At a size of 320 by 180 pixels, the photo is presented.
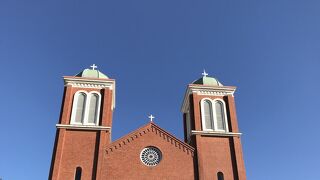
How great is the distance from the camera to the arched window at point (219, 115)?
25752 mm

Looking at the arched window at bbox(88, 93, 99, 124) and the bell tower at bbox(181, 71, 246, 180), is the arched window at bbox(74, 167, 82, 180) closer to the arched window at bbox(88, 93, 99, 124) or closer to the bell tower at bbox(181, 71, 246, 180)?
the arched window at bbox(88, 93, 99, 124)

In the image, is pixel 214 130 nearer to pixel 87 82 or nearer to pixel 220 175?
pixel 220 175

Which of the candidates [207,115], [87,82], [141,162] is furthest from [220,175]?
[87,82]

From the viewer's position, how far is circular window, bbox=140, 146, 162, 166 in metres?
23.0

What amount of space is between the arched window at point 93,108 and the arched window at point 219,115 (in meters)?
9.32

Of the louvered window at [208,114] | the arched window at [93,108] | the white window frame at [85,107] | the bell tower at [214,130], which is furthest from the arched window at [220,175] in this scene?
the arched window at [93,108]

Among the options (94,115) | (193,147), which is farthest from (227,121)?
(94,115)

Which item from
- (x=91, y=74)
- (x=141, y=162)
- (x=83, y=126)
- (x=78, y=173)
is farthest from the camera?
(x=91, y=74)

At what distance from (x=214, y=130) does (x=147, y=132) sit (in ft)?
16.7

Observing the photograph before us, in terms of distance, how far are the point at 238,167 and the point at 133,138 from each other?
7619 millimetres

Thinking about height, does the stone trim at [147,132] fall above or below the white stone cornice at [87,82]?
below

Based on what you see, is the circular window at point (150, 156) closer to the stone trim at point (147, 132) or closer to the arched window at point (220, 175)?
the stone trim at point (147, 132)

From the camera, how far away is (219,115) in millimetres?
26391

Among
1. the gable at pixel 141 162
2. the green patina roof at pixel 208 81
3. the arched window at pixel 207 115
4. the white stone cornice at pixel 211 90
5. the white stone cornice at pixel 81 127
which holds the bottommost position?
the gable at pixel 141 162
